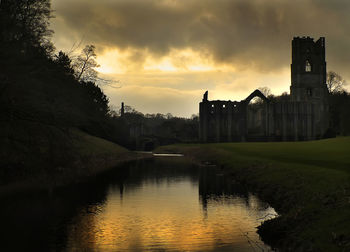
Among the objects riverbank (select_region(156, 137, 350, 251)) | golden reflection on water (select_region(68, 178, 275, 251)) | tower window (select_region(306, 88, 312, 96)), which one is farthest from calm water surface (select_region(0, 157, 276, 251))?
tower window (select_region(306, 88, 312, 96))

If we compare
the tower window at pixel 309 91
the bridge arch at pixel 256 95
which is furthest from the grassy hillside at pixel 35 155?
the tower window at pixel 309 91

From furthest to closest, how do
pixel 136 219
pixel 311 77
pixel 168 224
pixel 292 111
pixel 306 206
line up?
pixel 311 77 < pixel 292 111 < pixel 136 219 < pixel 168 224 < pixel 306 206

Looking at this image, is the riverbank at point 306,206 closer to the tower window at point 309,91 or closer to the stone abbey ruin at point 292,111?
the stone abbey ruin at point 292,111

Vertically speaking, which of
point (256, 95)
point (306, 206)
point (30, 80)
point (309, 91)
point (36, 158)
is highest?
point (309, 91)

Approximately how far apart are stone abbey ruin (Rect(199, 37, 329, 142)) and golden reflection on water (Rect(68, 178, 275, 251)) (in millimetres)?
71227

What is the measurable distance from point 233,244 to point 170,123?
111 meters

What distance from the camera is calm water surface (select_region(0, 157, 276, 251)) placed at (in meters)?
13.3

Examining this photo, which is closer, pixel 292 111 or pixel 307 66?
pixel 292 111

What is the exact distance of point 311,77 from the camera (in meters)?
97.8

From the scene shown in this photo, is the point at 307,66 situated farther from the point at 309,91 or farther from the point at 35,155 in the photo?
the point at 35,155

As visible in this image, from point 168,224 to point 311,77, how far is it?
90.4 m

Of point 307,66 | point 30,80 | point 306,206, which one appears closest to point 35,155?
point 30,80

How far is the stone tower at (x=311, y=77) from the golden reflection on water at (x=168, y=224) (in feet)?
A: 266

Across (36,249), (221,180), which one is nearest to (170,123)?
(221,180)
